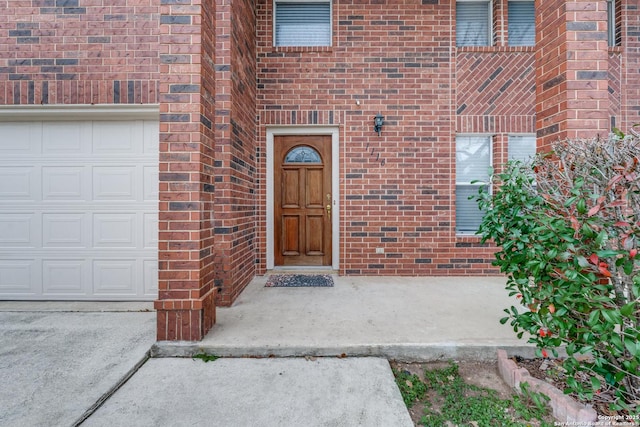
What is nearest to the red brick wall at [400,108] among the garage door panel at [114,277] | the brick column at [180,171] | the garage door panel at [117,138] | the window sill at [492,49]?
the window sill at [492,49]

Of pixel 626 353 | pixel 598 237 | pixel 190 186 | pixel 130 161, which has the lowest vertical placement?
pixel 626 353

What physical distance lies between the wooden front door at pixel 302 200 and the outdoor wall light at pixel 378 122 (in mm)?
735

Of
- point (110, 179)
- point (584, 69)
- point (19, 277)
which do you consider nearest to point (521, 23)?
point (584, 69)

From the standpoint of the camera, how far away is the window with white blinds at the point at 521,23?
454 centimetres

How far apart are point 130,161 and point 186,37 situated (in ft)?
5.83

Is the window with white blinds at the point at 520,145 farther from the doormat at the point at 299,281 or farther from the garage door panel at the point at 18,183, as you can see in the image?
the garage door panel at the point at 18,183

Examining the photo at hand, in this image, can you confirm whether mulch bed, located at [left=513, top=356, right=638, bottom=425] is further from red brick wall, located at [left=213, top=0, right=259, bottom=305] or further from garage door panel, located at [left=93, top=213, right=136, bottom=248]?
garage door panel, located at [left=93, top=213, right=136, bottom=248]

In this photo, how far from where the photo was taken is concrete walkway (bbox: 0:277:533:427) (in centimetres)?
172

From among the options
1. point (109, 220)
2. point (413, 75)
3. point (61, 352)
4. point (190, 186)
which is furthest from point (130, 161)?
point (413, 75)

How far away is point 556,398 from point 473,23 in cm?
487

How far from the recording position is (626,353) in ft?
5.34

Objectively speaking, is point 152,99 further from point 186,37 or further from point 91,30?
point 186,37

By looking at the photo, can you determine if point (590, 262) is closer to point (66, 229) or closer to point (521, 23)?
point (521, 23)

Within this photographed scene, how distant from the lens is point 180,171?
236cm
